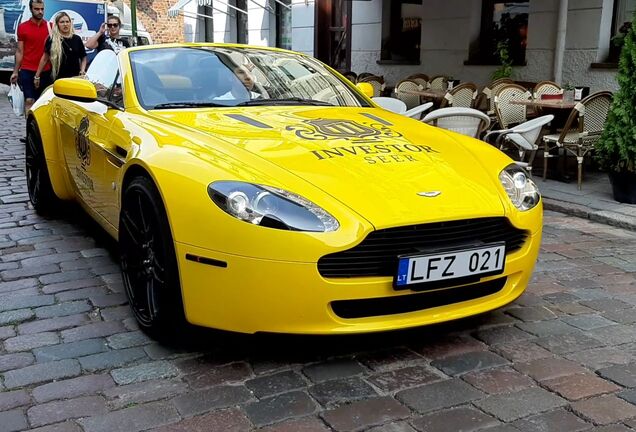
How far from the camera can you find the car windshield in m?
3.85

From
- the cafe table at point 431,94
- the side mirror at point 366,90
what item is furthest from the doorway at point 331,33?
the side mirror at point 366,90

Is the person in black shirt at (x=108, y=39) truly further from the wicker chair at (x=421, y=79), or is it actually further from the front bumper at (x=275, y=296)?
the front bumper at (x=275, y=296)

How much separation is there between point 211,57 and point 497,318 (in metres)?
2.27

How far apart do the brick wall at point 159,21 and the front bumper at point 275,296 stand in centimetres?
2288

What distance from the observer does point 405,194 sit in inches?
110

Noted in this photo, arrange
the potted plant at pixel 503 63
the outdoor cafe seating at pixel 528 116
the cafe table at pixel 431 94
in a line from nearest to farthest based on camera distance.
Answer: the outdoor cafe seating at pixel 528 116
the cafe table at pixel 431 94
the potted plant at pixel 503 63

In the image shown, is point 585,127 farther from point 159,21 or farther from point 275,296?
point 159,21

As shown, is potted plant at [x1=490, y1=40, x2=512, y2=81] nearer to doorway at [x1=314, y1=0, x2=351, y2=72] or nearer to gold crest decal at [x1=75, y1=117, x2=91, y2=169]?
doorway at [x1=314, y1=0, x2=351, y2=72]

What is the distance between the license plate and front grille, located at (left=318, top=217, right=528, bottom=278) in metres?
0.04

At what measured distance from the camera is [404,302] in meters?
2.78

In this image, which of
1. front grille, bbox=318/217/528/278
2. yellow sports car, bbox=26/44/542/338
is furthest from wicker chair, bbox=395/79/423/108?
front grille, bbox=318/217/528/278

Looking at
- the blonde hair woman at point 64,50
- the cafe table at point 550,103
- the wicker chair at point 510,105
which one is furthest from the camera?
the blonde hair woman at point 64,50

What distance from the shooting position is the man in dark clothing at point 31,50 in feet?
28.2

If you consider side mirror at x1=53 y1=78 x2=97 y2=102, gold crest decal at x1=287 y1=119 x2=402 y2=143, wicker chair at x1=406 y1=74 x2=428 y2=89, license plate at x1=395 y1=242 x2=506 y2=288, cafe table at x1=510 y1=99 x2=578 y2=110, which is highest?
wicker chair at x1=406 y1=74 x2=428 y2=89
